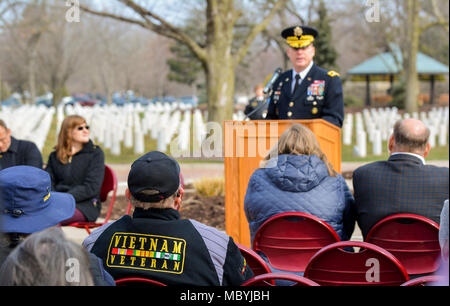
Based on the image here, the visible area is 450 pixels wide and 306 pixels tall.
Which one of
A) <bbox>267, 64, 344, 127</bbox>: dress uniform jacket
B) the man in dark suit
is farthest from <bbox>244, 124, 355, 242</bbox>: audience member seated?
<bbox>267, 64, 344, 127</bbox>: dress uniform jacket

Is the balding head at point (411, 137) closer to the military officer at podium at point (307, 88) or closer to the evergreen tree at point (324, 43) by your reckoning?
the military officer at podium at point (307, 88)

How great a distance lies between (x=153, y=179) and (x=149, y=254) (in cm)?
30

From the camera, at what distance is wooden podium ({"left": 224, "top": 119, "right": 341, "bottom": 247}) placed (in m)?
4.44

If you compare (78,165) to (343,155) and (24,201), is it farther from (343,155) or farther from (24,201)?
(343,155)

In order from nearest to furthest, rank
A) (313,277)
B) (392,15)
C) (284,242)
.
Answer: (313,277)
(284,242)
(392,15)

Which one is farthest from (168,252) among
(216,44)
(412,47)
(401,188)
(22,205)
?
(412,47)

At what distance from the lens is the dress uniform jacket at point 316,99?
5.19 metres

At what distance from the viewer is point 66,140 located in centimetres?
543

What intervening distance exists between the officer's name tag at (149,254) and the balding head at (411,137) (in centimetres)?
167

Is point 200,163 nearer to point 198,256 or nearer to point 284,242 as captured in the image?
point 284,242

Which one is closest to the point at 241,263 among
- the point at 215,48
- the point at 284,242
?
the point at 284,242

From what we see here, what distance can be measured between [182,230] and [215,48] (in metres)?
10.0

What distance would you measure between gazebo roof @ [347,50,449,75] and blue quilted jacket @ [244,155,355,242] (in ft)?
126
